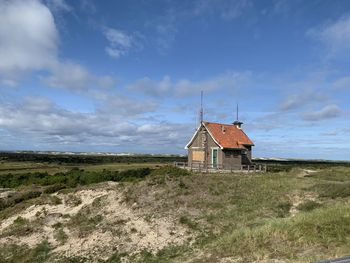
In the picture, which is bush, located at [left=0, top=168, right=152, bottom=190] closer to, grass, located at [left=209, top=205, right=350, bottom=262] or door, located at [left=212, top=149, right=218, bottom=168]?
door, located at [left=212, top=149, right=218, bottom=168]

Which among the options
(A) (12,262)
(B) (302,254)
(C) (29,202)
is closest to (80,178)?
(C) (29,202)

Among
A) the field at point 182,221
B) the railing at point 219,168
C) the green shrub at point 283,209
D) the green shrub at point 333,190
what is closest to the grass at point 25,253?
the field at point 182,221

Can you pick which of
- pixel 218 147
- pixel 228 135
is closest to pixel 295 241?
pixel 218 147

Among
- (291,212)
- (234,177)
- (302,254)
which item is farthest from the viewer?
(234,177)

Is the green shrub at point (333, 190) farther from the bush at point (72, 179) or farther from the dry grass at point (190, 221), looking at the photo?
the bush at point (72, 179)

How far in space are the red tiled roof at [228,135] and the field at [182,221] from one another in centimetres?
758

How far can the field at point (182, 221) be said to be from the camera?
13430mm

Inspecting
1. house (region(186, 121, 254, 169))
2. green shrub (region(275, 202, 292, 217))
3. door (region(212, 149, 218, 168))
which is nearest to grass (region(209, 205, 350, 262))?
green shrub (region(275, 202, 292, 217))

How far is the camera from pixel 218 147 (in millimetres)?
41312

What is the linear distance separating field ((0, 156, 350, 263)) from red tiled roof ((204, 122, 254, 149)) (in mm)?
7584

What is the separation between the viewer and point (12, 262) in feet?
65.8

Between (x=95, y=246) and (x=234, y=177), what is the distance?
17.9m

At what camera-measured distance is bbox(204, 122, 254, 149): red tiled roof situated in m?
41.9

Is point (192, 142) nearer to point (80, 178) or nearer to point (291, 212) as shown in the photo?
point (80, 178)
